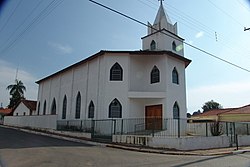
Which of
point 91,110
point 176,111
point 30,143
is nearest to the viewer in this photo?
point 30,143

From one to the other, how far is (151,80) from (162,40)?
17.3 ft

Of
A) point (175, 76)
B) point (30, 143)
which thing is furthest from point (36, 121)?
point (175, 76)

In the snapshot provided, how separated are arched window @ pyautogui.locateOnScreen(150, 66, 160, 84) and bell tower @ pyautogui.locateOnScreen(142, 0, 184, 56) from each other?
135 inches

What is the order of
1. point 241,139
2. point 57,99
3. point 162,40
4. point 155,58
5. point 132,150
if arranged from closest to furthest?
point 132,150 < point 241,139 < point 155,58 < point 162,40 < point 57,99

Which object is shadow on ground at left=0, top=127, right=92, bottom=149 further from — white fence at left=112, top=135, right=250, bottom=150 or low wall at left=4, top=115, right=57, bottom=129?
low wall at left=4, top=115, right=57, bottom=129

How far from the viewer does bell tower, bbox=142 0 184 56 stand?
82.8 ft

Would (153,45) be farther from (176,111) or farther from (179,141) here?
(179,141)

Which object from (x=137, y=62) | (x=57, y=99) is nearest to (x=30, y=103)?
(x=57, y=99)

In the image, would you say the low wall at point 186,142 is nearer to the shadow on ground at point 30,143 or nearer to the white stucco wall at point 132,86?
the shadow on ground at point 30,143

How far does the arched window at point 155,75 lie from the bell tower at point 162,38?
3.42 m

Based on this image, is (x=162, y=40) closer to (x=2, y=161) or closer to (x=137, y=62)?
(x=137, y=62)

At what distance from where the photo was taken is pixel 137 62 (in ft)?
76.1

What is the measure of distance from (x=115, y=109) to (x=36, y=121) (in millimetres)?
12847

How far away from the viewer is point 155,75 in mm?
22547
